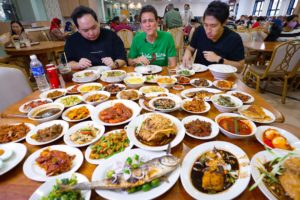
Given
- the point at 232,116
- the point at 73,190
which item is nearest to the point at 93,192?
the point at 73,190

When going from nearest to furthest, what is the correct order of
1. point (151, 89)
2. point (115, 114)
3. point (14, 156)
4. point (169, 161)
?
point (169, 161), point (14, 156), point (115, 114), point (151, 89)

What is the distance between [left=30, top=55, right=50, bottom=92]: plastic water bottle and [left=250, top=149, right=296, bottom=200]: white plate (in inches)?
74.9

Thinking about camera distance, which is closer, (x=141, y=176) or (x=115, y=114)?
(x=141, y=176)

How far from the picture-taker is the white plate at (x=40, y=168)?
2.46 feet

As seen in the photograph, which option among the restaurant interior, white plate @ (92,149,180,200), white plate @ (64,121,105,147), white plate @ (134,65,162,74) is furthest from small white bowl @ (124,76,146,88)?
white plate @ (92,149,180,200)

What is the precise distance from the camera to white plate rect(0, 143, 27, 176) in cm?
80

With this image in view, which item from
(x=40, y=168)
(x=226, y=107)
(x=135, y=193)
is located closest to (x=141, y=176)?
(x=135, y=193)

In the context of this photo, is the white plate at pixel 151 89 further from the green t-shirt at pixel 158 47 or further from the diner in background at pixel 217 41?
the green t-shirt at pixel 158 47

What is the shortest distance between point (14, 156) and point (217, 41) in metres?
2.56

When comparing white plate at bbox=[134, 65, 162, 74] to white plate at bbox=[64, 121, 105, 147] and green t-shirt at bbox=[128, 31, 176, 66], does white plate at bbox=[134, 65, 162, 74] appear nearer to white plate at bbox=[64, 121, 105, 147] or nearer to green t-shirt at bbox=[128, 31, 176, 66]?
green t-shirt at bbox=[128, 31, 176, 66]

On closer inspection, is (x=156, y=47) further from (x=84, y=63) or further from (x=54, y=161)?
(x=54, y=161)

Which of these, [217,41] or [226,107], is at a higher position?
[217,41]

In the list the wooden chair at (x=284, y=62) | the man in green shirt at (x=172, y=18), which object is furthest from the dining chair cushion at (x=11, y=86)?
the man in green shirt at (x=172, y=18)

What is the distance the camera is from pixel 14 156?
0.88 meters
